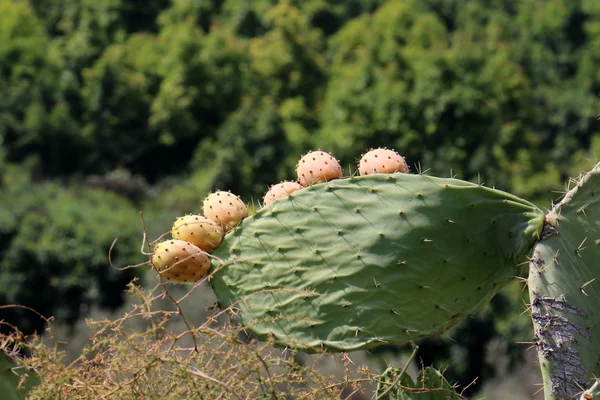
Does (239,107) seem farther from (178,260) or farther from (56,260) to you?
(178,260)

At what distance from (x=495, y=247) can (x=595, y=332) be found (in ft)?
0.81

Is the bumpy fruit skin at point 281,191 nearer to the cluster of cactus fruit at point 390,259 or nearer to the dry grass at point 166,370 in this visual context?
the cluster of cactus fruit at point 390,259

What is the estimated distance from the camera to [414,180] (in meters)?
1.97

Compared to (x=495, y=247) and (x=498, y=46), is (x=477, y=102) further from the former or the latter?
(x=495, y=247)

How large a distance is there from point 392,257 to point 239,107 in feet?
62.2

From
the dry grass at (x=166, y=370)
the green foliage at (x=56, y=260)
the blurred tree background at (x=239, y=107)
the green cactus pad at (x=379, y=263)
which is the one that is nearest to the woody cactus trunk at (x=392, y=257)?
the green cactus pad at (x=379, y=263)

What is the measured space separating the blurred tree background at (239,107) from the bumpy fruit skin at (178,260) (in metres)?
9.86

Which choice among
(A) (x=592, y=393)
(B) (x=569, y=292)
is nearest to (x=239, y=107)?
(B) (x=569, y=292)

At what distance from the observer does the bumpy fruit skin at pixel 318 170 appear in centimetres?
208

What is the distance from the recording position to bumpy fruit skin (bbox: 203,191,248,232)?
203 cm

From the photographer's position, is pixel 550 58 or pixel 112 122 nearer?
pixel 112 122

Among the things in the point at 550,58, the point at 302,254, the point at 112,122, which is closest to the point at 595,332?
the point at 302,254

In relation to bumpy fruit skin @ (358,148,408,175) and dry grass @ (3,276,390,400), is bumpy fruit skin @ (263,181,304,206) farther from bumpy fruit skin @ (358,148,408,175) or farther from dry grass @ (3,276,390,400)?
dry grass @ (3,276,390,400)

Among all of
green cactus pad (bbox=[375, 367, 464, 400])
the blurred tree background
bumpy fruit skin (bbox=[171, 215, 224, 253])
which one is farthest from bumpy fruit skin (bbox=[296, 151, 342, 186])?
the blurred tree background
